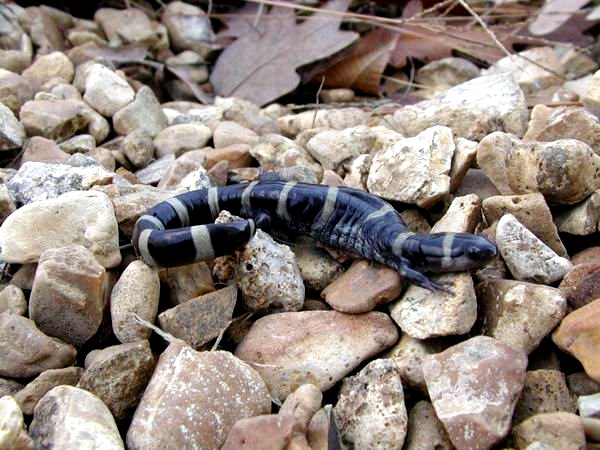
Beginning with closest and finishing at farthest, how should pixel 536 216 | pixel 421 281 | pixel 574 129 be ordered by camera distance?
pixel 421 281 < pixel 536 216 < pixel 574 129

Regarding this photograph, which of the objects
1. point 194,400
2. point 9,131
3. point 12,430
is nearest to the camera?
point 12,430

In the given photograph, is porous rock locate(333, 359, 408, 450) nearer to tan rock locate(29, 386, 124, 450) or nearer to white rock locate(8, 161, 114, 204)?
tan rock locate(29, 386, 124, 450)

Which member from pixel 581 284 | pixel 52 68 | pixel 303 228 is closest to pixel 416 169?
→ pixel 303 228

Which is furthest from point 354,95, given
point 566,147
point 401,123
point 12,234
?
point 12,234

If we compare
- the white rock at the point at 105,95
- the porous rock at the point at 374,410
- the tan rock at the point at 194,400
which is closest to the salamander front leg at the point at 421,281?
the porous rock at the point at 374,410

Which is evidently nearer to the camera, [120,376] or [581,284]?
[120,376]

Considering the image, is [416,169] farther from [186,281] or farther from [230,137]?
[230,137]

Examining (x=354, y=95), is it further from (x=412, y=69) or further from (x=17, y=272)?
(x=17, y=272)
